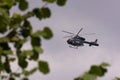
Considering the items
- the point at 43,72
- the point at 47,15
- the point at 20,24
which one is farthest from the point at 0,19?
the point at 43,72

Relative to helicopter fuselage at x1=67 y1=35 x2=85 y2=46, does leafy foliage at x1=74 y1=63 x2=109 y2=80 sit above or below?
below

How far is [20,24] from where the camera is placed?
4.75 m

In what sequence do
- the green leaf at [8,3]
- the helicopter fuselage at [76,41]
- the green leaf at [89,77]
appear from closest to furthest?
1. the green leaf at [89,77]
2. the green leaf at [8,3]
3. the helicopter fuselage at [76,41]

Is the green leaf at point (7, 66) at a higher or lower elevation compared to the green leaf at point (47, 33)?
lower

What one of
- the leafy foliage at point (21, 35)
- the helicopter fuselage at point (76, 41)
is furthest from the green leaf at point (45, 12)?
the helicopter fuselage at point (76, 41)

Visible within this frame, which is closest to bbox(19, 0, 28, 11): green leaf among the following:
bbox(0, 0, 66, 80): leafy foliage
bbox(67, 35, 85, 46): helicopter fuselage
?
bbox(0, 0, 66, 80): leafy foliage

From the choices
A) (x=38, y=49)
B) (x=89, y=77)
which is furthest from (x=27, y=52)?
(x=89, y=77)

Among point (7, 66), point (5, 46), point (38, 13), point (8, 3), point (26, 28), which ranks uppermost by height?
point (8, 3)

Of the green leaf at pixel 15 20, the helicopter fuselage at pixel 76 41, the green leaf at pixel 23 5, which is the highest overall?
the helicopter fuselage at pixel 76 41

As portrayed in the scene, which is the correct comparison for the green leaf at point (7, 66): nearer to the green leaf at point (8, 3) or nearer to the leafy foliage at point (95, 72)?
the green leaf at point (8, 3)

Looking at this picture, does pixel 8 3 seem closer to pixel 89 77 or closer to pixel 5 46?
pixel 5 46

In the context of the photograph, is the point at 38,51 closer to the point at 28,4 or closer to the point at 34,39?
the point at 34,39

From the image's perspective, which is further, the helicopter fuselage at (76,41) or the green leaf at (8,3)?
the helicopter fuselage at (76,41)

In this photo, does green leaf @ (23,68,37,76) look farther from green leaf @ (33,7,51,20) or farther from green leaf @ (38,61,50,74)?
green leaf @ (33,7,51,20)
